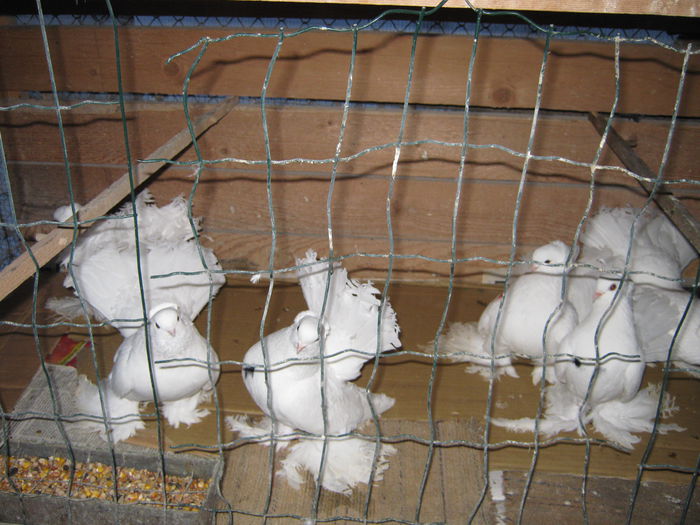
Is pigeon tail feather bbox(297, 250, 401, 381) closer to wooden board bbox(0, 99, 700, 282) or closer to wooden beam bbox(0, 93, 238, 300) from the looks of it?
wooden board bbox(0, 99, 700, 282)

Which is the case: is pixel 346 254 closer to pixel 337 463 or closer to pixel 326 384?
pixel 326 384

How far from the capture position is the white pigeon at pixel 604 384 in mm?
2021

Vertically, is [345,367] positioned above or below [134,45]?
below

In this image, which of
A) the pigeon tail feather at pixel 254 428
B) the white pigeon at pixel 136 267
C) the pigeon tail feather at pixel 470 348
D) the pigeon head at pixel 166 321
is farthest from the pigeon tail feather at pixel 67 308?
the pigeon tail feather at pixel 470 348

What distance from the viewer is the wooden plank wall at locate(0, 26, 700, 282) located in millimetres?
2408

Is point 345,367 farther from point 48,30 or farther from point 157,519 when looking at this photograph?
point 48,30

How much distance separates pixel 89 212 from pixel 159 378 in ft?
2.16

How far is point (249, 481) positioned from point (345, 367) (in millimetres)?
549

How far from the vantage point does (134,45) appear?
243cm

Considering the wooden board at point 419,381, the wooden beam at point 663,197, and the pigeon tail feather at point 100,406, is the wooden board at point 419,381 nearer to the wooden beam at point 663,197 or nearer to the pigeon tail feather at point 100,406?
the pigeon tail feather at point 100,406

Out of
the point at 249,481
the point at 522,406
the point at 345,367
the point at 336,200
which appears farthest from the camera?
the point at 336,200

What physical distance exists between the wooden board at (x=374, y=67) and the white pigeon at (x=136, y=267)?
2.14ft

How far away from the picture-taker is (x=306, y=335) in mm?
1775

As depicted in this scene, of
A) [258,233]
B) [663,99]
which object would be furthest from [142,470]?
[663,99]
